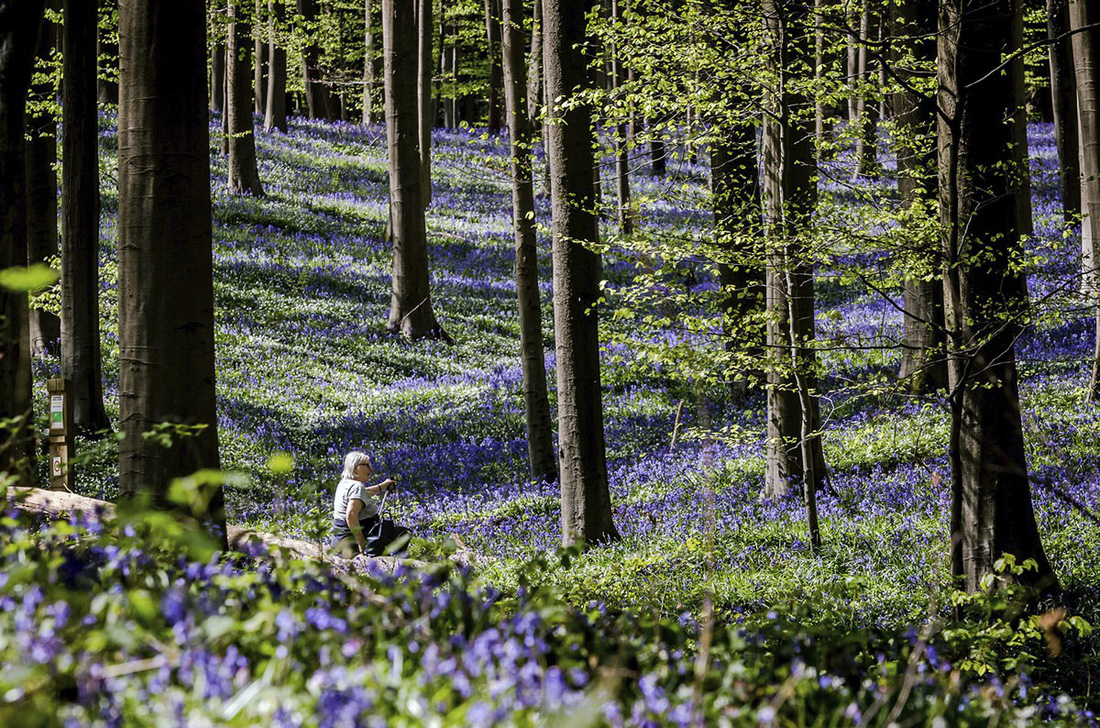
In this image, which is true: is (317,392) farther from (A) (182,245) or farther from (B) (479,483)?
(A) (182,245)

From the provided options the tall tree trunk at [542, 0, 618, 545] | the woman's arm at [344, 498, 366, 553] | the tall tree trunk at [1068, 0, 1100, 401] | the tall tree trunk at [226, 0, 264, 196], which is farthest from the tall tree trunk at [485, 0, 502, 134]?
the woman's arm at [344, 498, 366, 553]

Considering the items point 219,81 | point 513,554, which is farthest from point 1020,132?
point 219,81

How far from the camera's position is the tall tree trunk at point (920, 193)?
20.4ft

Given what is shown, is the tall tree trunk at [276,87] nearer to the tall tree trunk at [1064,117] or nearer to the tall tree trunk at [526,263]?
the tall tree trunk at [526,263]

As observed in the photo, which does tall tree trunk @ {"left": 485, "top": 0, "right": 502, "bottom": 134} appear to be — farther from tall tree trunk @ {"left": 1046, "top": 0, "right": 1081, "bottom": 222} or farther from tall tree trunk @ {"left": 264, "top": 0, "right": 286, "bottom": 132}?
tall tree trunk @ {"left": 1046, "top": 0, "right": 1081, "bottom": 222}

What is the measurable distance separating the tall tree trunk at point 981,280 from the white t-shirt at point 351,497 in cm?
471

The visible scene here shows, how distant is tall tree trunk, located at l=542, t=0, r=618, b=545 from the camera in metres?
7.79

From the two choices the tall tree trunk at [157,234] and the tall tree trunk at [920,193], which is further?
the tall tree trunk at [920,193]

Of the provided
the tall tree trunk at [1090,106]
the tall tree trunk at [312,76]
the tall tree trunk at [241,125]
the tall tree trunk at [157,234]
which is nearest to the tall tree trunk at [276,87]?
the tall tree trunk at [312,76]

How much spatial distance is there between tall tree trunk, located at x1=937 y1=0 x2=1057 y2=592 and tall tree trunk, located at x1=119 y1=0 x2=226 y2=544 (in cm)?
438

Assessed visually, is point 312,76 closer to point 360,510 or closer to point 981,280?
point 360,510

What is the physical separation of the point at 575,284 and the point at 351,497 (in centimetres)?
267

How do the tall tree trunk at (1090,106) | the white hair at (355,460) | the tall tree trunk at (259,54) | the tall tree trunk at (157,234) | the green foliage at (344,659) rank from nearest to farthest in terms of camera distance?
the green foliage at (344,659), the tall tree trunk at (157,234), the white hair at (355,460), the tall tree trunk at (1090,106), the tall tree trunk at (259,54)

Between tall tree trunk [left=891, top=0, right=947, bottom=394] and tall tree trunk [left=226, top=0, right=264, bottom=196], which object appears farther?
tall tree trunk [left=226, top=0, right=264, bottom=196]
